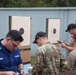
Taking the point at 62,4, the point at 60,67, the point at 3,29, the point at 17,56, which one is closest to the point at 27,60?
the point at 60,67

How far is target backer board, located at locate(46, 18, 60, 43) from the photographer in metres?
8.25

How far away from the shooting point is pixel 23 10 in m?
12.9

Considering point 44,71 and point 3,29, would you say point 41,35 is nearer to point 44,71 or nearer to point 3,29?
point 44,71

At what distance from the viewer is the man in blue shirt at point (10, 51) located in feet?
12.9

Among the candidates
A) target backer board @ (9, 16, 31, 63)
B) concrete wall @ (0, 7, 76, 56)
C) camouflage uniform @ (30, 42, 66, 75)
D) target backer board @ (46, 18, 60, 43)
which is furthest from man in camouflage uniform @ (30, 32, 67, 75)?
concrete wall @ (0, 7, 76, 56)

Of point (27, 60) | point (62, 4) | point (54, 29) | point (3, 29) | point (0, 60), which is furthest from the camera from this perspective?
point (62, 4)

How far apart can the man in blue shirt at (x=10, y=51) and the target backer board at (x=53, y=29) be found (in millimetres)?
4084

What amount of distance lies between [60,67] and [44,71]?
1.50 ft

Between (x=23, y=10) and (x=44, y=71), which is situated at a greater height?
(x=23, y=10)

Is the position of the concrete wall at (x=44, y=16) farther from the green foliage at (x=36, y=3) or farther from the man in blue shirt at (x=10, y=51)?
the man in blue shirt at (x=10, y=51)

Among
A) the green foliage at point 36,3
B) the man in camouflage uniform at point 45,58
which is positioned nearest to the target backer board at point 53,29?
the man in camouflage uniform at point 45,58

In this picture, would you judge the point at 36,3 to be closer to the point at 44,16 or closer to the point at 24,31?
the point at 44,16

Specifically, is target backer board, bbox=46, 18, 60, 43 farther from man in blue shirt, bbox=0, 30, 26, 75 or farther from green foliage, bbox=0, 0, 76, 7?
green foliage, bbox=0, 0, 76, 7

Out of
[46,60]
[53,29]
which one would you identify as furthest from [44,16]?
[46,60]
